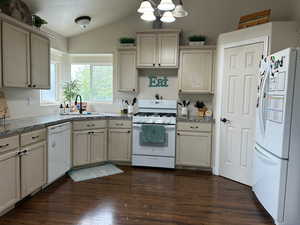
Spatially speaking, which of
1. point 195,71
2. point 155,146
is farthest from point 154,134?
point 195,71

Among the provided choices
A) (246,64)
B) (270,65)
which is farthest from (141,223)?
(246,64)

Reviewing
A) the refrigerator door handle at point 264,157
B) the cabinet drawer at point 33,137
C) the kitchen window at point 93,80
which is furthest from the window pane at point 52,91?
the refrigerator door handle at point 264,157

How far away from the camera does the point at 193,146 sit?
3.79m

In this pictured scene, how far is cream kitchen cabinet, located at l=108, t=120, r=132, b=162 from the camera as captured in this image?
13.0ft

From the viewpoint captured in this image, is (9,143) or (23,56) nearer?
(9,143)

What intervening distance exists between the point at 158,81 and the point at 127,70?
25.7 inches

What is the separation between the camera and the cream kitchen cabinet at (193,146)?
3762 millimetres

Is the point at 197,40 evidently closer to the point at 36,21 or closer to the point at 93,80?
the point at 93,80

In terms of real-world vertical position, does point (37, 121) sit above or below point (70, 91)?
below

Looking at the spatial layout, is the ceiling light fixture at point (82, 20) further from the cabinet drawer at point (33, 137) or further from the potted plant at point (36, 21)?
the cabinet drawer at point (33, 137)

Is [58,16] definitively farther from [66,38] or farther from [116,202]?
[116,202]

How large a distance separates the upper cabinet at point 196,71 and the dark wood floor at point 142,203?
1559 millimetres

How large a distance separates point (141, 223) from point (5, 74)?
2224 mm

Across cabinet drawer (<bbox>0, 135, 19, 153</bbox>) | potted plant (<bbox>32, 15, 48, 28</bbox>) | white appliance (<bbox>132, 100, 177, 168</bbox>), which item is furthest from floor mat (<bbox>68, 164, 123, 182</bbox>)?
potted plant (<bbox>32, 15, 48, 28</bbox>)
